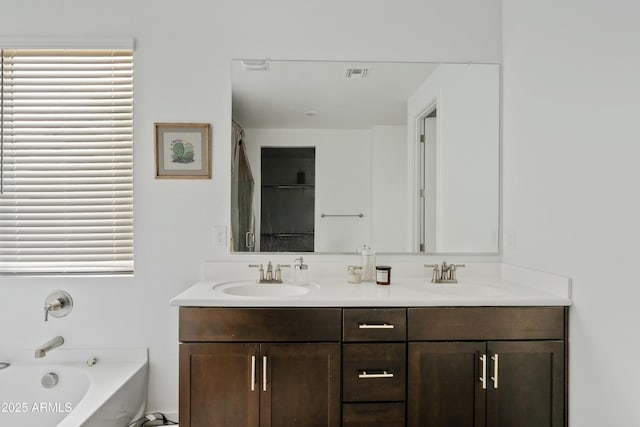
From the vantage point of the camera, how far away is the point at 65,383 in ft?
6.63

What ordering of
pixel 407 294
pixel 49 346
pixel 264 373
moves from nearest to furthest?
pixel 264 373 → pixel 407 294 → pixel 49 346

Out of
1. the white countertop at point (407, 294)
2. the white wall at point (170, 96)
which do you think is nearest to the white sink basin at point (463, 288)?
the white countertop at point (407, 294)

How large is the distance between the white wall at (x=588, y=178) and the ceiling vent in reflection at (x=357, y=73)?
2.63 feet

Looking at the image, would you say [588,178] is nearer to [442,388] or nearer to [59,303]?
[442,388]

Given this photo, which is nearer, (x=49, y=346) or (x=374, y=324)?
(x=374, y=324)

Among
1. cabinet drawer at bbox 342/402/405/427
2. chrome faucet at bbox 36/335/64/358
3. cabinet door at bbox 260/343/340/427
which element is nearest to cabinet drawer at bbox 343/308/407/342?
cabinet door at bbox 260/343/340/427

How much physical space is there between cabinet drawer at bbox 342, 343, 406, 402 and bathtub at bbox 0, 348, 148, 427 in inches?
42.8

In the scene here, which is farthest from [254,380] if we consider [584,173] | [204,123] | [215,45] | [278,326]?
[215,45]

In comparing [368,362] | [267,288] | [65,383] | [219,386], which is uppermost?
[267,288]

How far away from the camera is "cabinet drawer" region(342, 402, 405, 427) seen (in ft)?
5.29

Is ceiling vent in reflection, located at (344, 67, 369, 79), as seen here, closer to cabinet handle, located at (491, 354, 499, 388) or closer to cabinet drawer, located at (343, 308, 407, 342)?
cabinet drawer, located at (343, 308, 407, 342)

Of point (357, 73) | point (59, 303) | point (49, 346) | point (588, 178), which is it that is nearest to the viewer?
point (588, 178)

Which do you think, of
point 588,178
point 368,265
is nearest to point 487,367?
point 368,265

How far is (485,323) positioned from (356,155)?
3.54 feet
